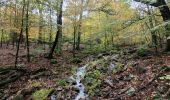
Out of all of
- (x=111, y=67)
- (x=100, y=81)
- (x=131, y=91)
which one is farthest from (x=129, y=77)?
(x=111, y=67)

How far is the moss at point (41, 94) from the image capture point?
14047 mm

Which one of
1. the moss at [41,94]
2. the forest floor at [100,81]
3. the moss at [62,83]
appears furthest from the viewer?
the moss at [62,83]

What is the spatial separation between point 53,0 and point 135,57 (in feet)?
27.4

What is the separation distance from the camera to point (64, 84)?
51.6 ft

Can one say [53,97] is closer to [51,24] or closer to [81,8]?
[51,24]

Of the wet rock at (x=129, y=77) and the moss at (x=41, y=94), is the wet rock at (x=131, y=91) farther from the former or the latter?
the moss at (x=41, y=94)

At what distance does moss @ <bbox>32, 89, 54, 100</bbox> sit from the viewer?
14.0 metres

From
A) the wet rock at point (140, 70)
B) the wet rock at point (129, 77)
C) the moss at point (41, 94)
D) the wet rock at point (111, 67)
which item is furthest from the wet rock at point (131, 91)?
the moss at point (41, 94)

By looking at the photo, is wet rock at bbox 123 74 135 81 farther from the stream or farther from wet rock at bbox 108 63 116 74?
Result: the stream

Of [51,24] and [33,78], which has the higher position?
[51,24]

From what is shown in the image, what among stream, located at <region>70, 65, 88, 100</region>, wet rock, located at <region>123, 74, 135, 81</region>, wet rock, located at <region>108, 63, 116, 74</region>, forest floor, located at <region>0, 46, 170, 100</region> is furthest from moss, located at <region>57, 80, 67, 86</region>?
wet rock, located at <region>123, 74, 135, 81</region>

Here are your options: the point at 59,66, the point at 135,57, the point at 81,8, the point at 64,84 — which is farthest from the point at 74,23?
the point at 64,84

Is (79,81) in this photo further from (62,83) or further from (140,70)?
(140,70)

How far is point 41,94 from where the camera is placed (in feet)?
47.1
